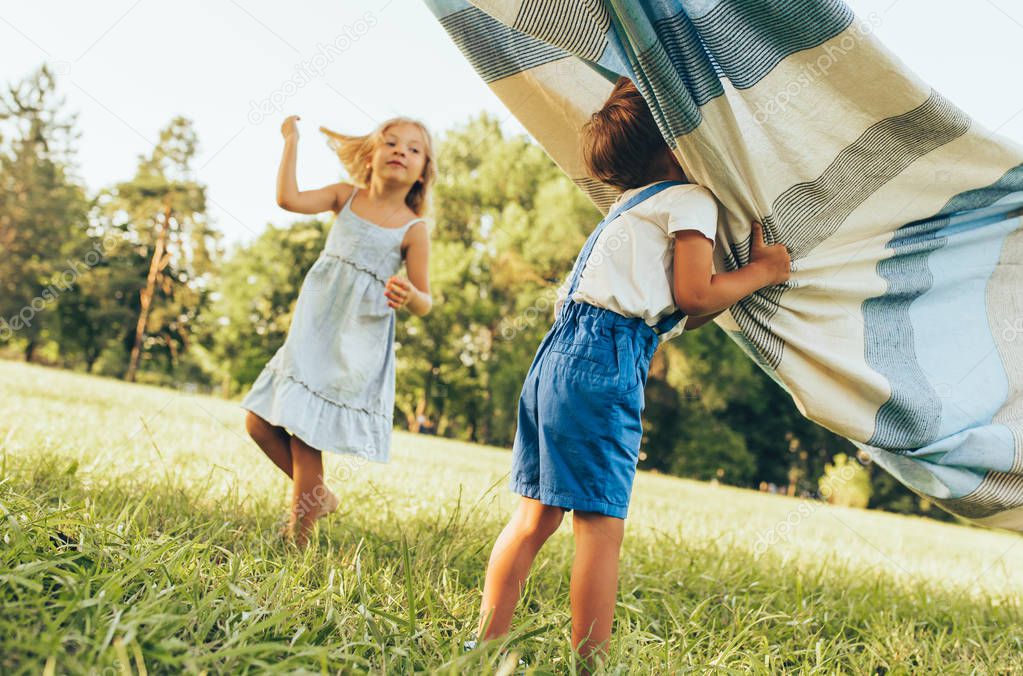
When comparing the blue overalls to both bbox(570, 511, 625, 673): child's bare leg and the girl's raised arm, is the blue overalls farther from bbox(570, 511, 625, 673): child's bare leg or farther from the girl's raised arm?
the girl's raised arm

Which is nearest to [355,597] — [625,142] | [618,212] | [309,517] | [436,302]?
[309,517]

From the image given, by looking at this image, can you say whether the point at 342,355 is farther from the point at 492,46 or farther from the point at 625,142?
the point at 625,142

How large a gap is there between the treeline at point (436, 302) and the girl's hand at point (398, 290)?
15.2 m

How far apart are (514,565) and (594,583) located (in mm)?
223

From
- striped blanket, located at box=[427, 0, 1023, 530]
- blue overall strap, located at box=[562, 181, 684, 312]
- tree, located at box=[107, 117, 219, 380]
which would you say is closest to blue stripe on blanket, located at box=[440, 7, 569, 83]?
striped blanket, located at box=[427, 0, 1023, 530]

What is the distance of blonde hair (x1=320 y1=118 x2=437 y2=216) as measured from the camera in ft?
10.6

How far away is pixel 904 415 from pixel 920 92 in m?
0.91

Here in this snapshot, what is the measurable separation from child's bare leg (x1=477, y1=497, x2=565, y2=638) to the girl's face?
5.61ft

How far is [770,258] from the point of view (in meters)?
2.06

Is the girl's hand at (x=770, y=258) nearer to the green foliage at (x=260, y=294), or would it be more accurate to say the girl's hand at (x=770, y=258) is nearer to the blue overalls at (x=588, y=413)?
the blue overalls at (x=588, y=413)

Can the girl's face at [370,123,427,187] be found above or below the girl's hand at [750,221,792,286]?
above

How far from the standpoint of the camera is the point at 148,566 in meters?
1.71

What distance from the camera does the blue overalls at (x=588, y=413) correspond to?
69.3 inches
